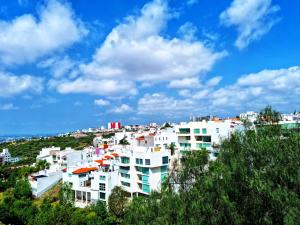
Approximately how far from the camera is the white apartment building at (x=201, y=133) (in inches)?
2087

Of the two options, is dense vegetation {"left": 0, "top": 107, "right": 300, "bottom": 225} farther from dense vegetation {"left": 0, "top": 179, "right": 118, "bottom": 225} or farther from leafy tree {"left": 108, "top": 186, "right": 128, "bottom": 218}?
leafy tree {"left": 108, "top": 186, "right": 128, "bottom": 218}

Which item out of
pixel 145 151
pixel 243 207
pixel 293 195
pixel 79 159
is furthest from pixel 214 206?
pixel 79 159

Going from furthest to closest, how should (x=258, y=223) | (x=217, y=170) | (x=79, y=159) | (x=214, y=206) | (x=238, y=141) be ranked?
(x=79, y=159) < (x=238, y=141) < (x=217, y=170) < (x=214, y=206) < (x=258, y=223)

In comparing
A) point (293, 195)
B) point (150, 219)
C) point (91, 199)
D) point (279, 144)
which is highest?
point (279, 144)

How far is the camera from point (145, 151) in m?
46.9

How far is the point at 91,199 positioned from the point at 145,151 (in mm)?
11334

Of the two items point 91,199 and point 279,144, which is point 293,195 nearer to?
point 279,144

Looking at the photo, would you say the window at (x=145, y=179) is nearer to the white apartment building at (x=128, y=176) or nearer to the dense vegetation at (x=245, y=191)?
the white apartment building at (x=128, y=176)

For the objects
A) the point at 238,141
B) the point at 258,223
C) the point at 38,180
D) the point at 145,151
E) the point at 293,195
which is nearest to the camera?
the point at 293,195

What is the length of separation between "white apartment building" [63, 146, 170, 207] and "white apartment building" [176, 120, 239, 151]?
27.3 ft

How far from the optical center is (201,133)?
180 ft

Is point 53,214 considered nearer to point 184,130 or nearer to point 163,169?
point 163,169

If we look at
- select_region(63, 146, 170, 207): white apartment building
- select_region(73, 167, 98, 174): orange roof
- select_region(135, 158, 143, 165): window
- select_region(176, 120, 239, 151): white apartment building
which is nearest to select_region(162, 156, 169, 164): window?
select_region(63, 146, 170, 207): white apartment building

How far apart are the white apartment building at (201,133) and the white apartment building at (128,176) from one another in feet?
27.3
